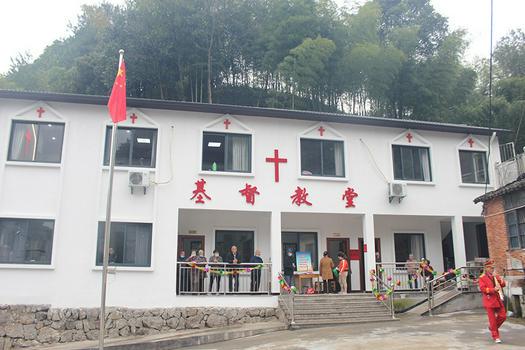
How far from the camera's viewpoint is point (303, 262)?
16531 millimetres

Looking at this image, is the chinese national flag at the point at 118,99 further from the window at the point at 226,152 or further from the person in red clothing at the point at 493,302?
the person in red clothing at the point at 493,302

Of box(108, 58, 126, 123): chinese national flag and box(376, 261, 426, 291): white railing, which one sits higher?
box(108, 58, 126, 123): chinese national flag

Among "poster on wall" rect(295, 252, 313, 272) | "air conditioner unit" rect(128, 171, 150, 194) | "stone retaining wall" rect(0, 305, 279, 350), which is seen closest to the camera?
"stone retaining wall" rect(0, 305, 279, 350)

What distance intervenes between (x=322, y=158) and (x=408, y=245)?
5.45 meters

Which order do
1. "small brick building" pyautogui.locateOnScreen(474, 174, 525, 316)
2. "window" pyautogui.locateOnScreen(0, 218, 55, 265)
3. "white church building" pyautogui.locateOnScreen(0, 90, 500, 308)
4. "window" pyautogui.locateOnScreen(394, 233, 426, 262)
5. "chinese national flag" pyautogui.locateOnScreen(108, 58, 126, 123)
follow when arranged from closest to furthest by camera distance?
"chinese national flag" pyautogui.locateOnScreen(108, 58, 126, 123), "small brick building" pyautogui.locateOnScreen(474, 174, 525, 316), "window" pyautogui.locateOnScreen(0, 218, 55, 265), "white church building" pyautogui.locateOnScreen(0, 90, 500, 308), "window" pyautogui.locateOnScreen(394, 233, 426, 262)

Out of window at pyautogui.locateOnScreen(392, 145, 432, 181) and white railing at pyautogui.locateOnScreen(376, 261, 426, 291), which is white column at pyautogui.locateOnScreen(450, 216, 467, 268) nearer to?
white railing at pyautogui.locateOnScreen(376, 261, 426, 291)

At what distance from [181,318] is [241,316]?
1754mm

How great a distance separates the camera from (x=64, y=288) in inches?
545

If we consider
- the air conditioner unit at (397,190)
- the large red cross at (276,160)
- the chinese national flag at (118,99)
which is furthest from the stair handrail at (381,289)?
the chinese national flag at (118,99)

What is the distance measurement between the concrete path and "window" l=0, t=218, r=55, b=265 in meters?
5.61

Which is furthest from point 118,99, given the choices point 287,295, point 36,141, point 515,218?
point 515,218

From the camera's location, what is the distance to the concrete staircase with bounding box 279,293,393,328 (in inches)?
533

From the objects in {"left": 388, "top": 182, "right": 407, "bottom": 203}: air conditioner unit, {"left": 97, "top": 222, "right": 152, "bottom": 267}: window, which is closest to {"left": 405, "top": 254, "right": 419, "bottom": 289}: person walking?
{"left": 388, "top": 182, "right": 407, "bottom": 203}: air conditioner unit

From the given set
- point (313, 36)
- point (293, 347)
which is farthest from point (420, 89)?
point (293, 347)
